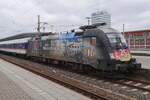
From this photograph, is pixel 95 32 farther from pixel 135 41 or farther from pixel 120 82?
pixel 135 41

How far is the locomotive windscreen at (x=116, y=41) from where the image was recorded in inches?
695

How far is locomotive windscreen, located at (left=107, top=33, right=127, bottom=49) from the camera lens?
1765cm

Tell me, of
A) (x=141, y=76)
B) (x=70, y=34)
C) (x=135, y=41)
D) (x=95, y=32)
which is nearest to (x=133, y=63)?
(x=141, y=76)

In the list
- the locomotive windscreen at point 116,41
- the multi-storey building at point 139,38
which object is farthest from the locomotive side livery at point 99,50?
the multi-storey building at point 139,38

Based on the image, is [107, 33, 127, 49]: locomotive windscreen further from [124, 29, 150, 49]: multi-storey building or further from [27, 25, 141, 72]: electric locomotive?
[124, 29, 150, 49]: multi-storey building

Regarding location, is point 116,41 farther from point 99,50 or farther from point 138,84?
point 138,84

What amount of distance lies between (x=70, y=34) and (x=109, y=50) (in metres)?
5.72

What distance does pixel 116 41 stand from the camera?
1791 centimetres

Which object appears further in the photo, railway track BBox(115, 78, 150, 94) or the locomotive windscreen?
the locomotive windscreen

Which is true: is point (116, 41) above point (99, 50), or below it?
above

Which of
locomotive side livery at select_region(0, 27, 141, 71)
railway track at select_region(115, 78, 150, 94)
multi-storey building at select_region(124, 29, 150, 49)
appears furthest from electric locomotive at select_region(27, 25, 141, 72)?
multi-storey building at select_region(124, 29, 150, 49)

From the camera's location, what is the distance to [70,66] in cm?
2398

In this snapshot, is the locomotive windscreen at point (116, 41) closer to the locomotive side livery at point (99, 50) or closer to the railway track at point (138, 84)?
A: the locomotive side livery at point (99, 50)

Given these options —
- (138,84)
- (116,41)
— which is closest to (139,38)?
(116,41)
